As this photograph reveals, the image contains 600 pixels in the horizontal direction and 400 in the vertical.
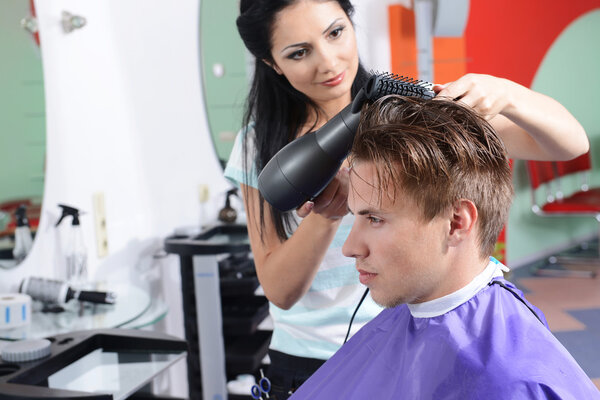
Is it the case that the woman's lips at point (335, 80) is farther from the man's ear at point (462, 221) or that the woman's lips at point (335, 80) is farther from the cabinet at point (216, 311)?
the cabinet at point (216, 311)

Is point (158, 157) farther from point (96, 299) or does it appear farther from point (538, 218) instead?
point (538, 218)

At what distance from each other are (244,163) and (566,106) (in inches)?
197

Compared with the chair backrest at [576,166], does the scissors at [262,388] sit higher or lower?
lower

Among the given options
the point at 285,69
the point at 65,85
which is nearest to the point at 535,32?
the point at 65,85

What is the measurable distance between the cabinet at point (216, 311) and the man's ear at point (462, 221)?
1512 millimetres

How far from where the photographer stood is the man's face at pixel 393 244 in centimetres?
88

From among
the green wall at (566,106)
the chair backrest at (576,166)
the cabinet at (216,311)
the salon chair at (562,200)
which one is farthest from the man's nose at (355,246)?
the chair backrest at (576,166)

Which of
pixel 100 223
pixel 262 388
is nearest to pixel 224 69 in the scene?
pixel 100 223

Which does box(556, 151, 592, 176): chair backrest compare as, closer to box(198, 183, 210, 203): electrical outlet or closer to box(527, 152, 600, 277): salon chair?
box(527, 152, 600, 277): salon chair

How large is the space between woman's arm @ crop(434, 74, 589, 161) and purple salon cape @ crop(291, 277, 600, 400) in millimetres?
266

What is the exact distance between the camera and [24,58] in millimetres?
1975

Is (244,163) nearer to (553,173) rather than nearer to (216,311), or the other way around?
(216,311)

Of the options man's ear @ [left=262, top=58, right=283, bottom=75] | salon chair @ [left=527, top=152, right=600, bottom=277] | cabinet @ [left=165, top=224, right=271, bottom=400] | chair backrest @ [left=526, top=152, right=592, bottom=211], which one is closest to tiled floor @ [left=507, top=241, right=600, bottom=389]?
salon chair @ [left=527, top=152, right=600, bottom=277]

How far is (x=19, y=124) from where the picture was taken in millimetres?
1956
